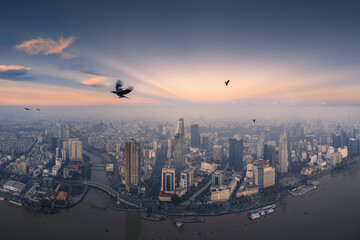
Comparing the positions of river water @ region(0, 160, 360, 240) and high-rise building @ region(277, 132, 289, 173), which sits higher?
high-rise building @ region(277, 132, 289, 173)

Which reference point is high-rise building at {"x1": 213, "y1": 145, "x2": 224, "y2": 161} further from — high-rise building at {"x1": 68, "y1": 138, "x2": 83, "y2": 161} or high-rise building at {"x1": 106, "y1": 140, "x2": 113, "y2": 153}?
high-rise building at {"x1": 68, "y1": 138, "x2": 83, "y2": 161}

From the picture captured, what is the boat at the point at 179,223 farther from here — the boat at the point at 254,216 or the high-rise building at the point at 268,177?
the high-rise building at the point at 268,177

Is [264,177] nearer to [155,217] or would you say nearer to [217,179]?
[217,179]

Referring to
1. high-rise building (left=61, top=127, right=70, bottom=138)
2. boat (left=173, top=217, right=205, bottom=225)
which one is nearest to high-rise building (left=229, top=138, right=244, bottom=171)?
boat (left=173, top=217, right=205, bottom=225)

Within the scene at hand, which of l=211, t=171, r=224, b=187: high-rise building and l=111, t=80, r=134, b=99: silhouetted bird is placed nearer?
l=111, t=80, r=134, b=99: silhouetted bird

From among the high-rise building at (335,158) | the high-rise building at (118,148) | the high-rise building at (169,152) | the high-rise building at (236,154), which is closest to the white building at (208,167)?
the high-rise building at (236,154)

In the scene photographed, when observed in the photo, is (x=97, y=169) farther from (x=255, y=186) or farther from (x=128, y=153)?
(x=255, y=186)

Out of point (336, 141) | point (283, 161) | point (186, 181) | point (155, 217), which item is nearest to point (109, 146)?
point (186, 181)
